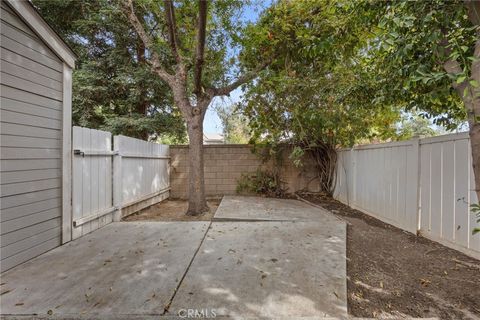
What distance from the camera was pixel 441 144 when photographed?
3.53 meters

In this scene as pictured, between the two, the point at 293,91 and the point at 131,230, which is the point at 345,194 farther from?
the point at 131,230

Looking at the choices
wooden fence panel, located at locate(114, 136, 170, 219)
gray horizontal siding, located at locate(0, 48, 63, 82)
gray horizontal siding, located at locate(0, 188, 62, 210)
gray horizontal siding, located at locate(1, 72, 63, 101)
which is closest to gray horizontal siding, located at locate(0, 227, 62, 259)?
gray horizontal siding, located at locate(0, 188, 62, 210)

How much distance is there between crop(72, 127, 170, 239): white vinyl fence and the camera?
3.93 meters

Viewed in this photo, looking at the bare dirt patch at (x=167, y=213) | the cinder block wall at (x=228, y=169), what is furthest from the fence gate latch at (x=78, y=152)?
the cinder block wall at (x=228, y=169)

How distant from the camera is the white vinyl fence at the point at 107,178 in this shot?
393cm

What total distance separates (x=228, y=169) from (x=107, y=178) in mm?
4043

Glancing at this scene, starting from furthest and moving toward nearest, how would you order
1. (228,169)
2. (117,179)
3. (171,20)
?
(228,169) → (117,179) → (171,20)

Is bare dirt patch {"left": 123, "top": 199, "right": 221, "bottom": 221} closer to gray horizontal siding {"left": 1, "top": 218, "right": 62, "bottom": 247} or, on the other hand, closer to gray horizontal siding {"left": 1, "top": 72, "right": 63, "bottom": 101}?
gray horizontal siding {"left": 1, "top": 218, "right": 62, "bottom": 247}

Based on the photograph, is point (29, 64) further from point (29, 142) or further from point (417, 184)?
point (417, 184)

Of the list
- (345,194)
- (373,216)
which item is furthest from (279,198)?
(373,216)

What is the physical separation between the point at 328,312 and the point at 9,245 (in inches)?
128

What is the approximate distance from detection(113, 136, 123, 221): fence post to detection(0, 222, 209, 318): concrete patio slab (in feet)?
3.27

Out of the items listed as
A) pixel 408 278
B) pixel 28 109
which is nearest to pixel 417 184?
pixel 408 278

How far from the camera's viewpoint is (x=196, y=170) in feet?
18.4
